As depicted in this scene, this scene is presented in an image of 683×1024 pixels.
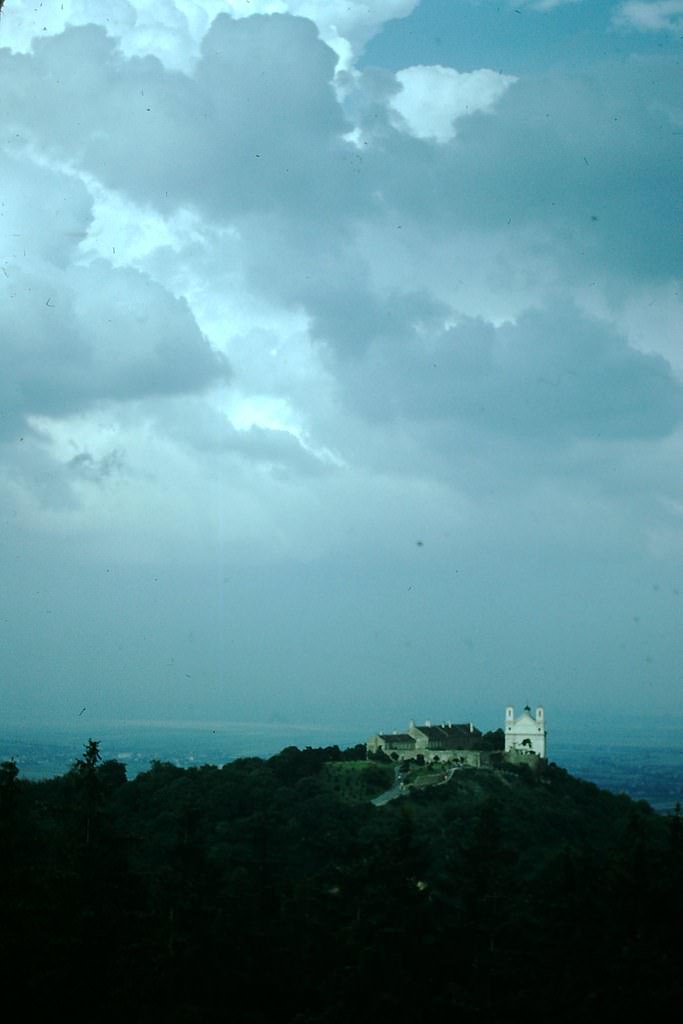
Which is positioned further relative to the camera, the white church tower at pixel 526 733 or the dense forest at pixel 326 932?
the white church tower at pixel 526 733

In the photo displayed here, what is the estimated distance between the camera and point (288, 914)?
27.0 meters

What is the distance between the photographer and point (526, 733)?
247 feet

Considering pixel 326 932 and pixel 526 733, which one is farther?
pixel 526 733

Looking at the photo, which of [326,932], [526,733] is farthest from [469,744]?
[326,932]

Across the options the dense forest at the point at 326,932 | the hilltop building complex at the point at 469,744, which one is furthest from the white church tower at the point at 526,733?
the dense forest at the point at 326,932

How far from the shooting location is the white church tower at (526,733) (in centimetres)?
7469

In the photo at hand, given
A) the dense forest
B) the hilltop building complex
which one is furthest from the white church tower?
the dense forest

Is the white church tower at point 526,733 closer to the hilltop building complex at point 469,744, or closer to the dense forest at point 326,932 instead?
the hilltop building complex at point 469,744

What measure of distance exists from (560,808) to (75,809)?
47.5 metres

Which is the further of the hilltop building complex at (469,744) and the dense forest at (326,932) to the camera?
the hilltop building complex at (469,744)

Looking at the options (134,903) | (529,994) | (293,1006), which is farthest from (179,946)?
(529,994)

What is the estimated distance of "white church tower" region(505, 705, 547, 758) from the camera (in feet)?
245

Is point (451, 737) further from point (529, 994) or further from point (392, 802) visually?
point (529, 994)

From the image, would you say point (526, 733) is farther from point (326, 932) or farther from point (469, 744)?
point (326, 932)
